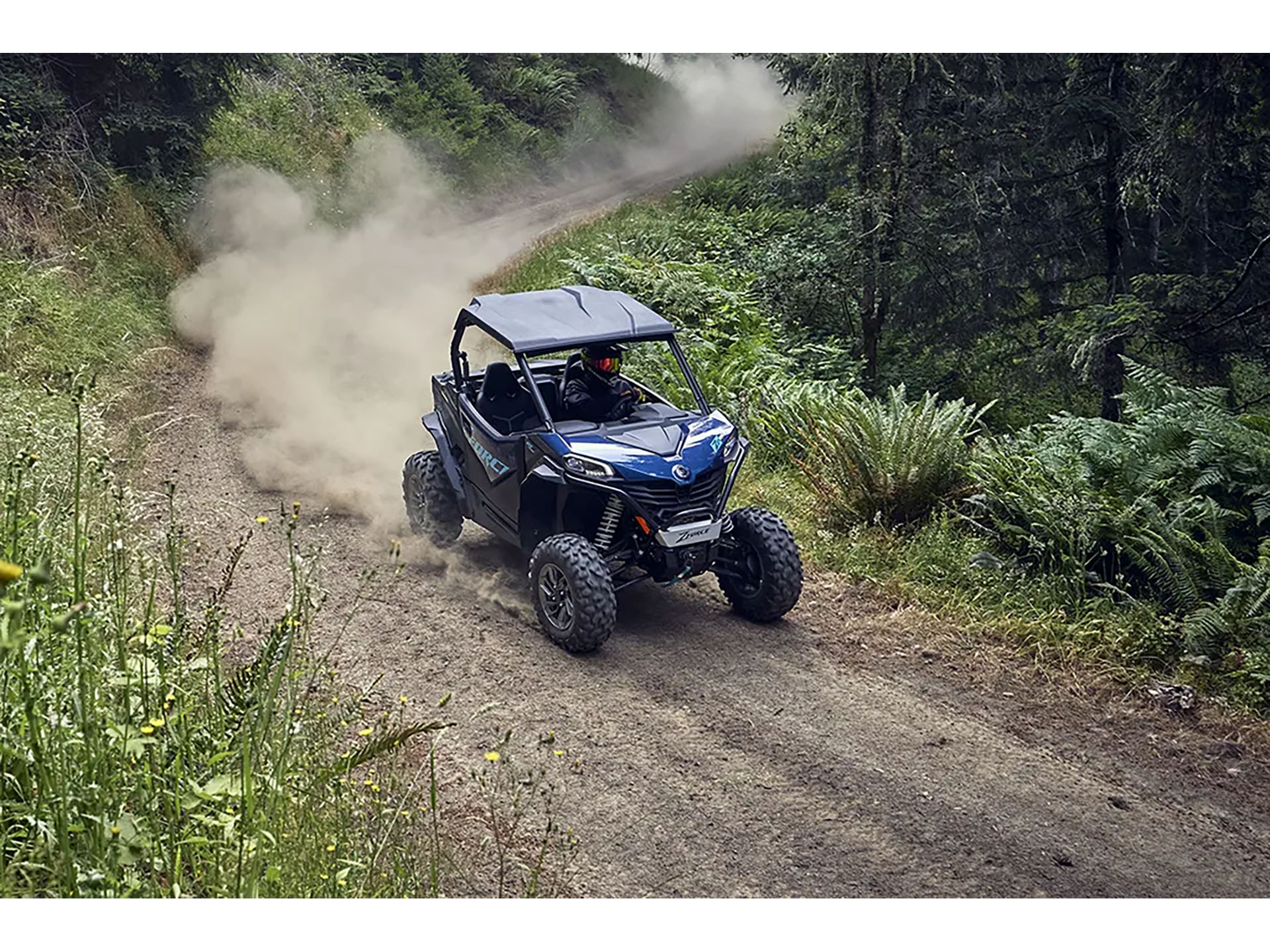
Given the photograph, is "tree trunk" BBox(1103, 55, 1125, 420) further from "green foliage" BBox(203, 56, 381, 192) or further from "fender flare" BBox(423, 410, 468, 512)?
"green foliage" BBox(203, 56, 381, 192)

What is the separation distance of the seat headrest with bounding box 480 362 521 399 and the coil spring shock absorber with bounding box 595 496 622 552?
133cm

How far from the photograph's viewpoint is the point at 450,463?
8367mm

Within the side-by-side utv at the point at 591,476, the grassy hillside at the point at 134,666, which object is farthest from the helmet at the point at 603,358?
the grassy hillside at the point at 134,666

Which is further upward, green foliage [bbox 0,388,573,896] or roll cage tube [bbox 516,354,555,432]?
roll cage tube [bbox 516,354,555,432]

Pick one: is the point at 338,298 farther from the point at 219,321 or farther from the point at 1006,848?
the point at 1006,848

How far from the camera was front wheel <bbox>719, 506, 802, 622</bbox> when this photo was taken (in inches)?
287

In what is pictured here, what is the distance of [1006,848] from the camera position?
16.6 feet

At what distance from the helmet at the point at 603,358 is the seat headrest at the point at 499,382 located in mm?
625

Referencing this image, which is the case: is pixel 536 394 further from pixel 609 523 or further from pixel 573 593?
pixel 573 593

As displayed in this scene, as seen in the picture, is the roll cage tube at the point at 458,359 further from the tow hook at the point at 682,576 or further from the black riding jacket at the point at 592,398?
the tow hook at the point at 682,576

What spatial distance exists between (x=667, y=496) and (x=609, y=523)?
424 mm

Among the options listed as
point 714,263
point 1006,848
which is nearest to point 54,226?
point 714,263

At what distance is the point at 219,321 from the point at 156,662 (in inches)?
348

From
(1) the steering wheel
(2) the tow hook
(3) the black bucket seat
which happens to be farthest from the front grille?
(3) the black bucket seat
